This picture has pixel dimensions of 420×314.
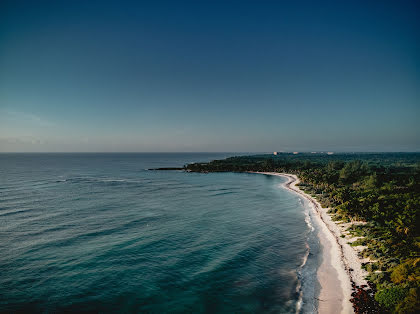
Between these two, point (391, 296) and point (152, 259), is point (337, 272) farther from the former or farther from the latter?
point (152, 259)

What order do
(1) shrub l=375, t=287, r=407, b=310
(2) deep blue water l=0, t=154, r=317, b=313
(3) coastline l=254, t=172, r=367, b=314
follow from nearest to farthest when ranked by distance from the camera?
(1) shrub l=375, t=287, r=407, b=310 → (3) coastline l=254, t=172, r=367, b=314 → (2) deep blue water l=0, t=154, r=317, b=313

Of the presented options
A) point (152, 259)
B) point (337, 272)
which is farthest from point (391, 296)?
point (152, 259)

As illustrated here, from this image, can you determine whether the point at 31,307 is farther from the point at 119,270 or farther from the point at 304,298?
the point at 304,298

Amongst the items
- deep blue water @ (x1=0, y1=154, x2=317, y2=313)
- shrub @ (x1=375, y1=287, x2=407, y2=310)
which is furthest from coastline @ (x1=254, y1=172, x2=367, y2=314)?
shrub @ (x1=375, y1=287, x2=407, y2=310)

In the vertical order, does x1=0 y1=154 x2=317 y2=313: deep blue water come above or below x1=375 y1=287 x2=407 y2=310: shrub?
below

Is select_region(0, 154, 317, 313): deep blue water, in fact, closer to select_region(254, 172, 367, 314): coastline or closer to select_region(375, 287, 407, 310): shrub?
select_region(254, 172, 367, 314): coastline

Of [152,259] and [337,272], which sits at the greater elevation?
[337,272]

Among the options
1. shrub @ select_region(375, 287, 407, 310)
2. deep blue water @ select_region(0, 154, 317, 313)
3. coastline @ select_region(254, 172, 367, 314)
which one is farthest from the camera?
deep blue water @ select_region(0, 154, 317, 313)

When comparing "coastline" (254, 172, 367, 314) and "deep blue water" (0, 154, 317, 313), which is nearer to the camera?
"coastline" (254, 172, 367, 314)
